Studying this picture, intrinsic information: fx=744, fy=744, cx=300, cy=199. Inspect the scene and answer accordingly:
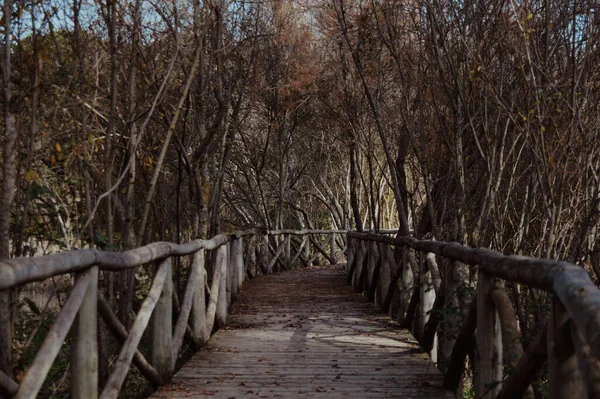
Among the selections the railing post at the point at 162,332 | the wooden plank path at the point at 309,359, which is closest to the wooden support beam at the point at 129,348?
the railing post at the point at 162,332

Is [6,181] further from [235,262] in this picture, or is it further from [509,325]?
[235,262]

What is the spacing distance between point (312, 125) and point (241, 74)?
34.4ft

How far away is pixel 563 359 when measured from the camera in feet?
→ 8.25

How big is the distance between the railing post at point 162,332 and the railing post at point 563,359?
3.11m

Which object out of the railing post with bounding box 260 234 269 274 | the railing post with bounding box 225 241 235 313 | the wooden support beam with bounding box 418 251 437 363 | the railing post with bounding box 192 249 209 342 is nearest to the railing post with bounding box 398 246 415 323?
the wooden support beam with bounding box 418 251 437 363

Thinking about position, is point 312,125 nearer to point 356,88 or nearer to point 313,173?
point 313,173

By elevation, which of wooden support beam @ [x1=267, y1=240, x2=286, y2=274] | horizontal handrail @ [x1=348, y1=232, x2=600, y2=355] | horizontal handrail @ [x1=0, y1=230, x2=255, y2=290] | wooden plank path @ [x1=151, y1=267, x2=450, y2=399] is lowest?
wooden plank path @ [x1=151, y1=267, x2=450, y2=399]

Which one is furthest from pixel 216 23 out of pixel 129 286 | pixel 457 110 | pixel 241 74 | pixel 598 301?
pixel 598 301

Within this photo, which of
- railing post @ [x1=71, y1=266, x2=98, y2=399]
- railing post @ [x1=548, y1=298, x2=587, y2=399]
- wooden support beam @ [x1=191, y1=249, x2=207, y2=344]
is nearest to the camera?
railing post @ [x1=548, y1=298, x2=587, y2=399]

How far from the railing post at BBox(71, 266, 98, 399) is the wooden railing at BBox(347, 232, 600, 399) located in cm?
186

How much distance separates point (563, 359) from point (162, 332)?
3254 millimetres

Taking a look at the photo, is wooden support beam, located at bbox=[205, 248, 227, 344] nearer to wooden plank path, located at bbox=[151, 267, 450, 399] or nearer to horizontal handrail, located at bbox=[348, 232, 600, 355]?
wooden plank path, located at bbox=[151, 267, 450, 399]

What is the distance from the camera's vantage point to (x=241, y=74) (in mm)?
11453

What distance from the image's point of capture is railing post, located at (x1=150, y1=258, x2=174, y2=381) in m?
5.13
